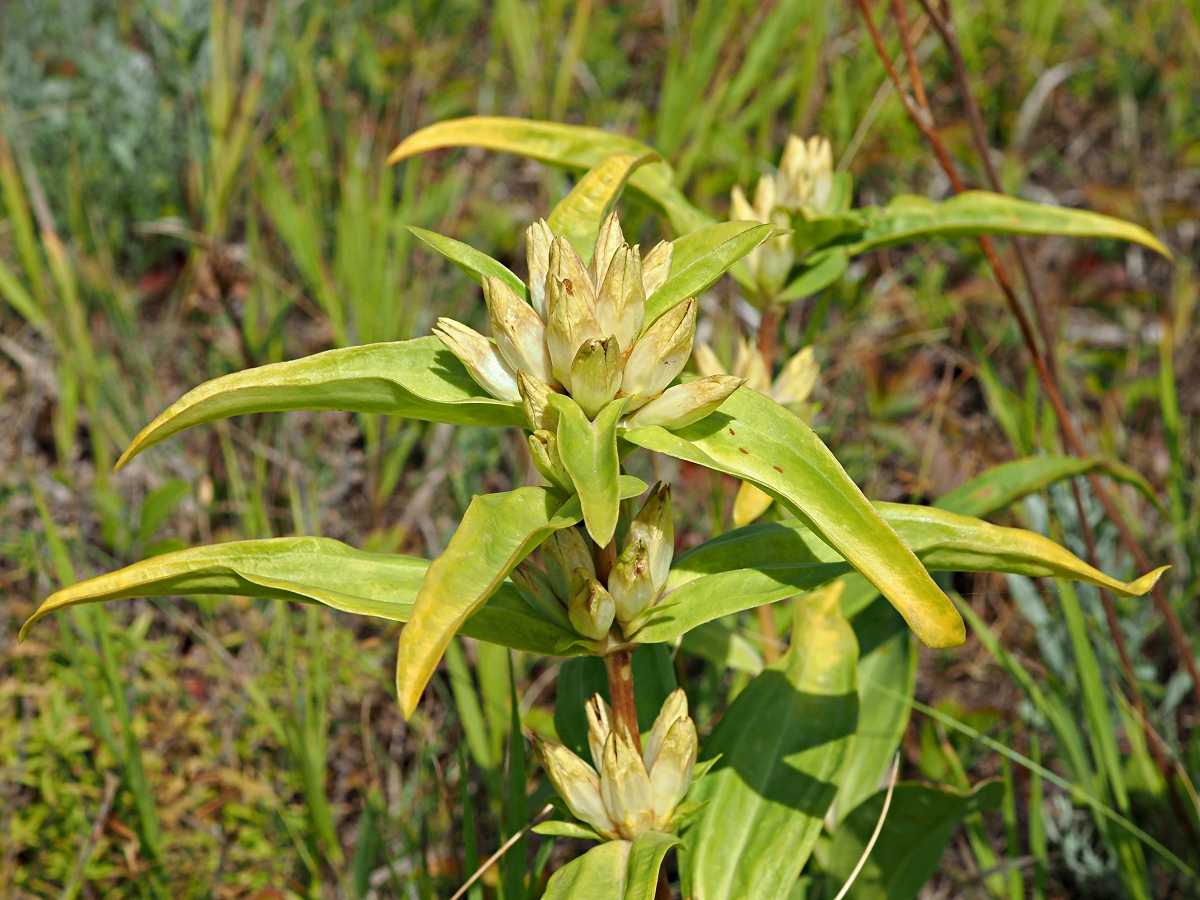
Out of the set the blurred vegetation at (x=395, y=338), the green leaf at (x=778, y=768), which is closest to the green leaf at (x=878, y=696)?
the blurred vegetation at (x=395, y=338)

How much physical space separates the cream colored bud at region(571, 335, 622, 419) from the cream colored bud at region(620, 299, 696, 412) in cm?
3

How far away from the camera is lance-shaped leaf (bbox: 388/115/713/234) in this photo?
1.65m

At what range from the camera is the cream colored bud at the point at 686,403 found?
3.62 ft

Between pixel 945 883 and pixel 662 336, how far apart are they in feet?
5.32

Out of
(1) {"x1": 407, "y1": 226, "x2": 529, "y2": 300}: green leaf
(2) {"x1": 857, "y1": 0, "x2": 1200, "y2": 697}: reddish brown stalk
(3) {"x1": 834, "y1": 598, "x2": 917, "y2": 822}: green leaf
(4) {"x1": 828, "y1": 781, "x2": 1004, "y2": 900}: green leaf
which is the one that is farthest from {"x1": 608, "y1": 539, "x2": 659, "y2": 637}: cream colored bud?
(2) {"x1": 857, "y1": 0, "x2": 1200, "y2": 697}: reddish brown stalk

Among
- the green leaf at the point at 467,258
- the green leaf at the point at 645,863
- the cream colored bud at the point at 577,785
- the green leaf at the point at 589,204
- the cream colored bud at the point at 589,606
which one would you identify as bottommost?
the green leaf at the point at 645,863

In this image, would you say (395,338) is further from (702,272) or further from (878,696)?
(702,272)

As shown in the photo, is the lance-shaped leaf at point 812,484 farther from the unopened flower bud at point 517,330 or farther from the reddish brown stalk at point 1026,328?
the reddish brown stalk at point 1026,328

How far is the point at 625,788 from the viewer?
1260 millimetres

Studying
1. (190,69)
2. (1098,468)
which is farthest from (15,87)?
(1098,468)

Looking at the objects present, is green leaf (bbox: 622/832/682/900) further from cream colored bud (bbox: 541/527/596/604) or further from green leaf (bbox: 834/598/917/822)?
green leaf (bbox: 834/598/917/822)

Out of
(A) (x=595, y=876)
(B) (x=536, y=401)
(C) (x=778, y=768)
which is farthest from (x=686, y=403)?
(C) (x=778, y=768)

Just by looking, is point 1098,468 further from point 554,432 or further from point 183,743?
point 183,743

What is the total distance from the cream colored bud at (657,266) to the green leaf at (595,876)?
26.9 inches
